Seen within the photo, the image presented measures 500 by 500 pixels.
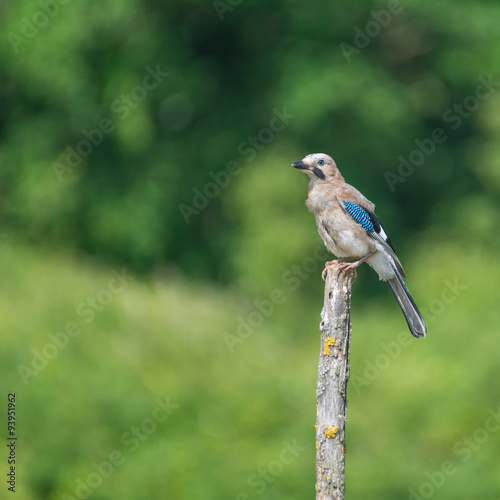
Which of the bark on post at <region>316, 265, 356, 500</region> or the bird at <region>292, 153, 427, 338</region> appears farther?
the bird at <region>292, 153, 427, 338</region>

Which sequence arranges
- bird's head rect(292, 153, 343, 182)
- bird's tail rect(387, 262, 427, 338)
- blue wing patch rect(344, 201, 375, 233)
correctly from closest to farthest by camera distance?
bird's tail rect(387, 262, 427, 338) → blue wing patch rect(344, 201, 375, 233) → bird's head rect(292, 153, 343, 182)

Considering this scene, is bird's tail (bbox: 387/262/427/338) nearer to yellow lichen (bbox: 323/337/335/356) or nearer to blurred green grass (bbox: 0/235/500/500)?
yellow lichen (bbox: 323/337/335/356)

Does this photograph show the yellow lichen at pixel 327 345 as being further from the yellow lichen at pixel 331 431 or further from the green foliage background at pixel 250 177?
the green foliage background at pixel 250 177

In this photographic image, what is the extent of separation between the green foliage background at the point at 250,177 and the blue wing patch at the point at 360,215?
364cm

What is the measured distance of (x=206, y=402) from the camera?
10156mm

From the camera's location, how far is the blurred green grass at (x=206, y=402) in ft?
31.9

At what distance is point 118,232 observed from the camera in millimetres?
18641

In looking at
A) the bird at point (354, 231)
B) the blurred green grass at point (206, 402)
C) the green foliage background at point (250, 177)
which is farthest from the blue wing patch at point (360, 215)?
the green foliage background at point (250, 177)

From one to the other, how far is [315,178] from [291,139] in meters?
9.87

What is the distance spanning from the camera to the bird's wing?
7.57 m

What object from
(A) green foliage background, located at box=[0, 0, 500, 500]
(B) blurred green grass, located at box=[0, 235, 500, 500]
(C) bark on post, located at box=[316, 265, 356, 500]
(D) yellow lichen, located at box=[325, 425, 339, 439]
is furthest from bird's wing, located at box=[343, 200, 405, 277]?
(A) green foliage background, located at box=[0, 0, 500, 500]

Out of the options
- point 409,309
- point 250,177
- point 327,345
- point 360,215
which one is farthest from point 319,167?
point 250,177

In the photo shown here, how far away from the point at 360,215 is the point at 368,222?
0.28 feet

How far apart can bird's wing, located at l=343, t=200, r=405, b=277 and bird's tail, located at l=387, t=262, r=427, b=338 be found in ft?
0.31
